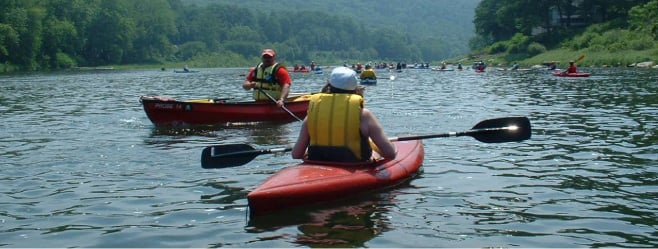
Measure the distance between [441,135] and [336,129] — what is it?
6.79ft

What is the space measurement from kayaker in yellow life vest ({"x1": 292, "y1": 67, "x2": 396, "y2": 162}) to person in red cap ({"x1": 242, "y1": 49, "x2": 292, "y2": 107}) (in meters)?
7.54

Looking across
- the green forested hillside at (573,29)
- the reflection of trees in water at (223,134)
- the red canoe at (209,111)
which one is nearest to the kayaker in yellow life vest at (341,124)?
the reflection of trees in water at (223,134)

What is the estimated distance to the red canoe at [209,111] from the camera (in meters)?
16.2

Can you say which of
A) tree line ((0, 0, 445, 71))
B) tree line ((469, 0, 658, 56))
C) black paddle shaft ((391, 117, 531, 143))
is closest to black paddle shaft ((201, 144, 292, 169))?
black paddle shaft ((391, 117, 531, 143))

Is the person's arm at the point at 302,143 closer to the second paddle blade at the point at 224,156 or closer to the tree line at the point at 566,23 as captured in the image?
the second paddle blade at the point at 224,156

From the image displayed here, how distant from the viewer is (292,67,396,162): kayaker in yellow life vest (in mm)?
8344

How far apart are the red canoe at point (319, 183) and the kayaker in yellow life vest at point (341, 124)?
0.16 meters

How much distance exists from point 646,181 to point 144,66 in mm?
115532

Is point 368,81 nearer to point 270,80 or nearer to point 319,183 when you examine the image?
point 270,80

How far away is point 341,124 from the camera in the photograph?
836cm

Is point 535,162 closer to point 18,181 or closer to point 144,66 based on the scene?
point 18,181

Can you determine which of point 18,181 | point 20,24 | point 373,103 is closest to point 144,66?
point 20,24

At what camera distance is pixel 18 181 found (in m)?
9.72

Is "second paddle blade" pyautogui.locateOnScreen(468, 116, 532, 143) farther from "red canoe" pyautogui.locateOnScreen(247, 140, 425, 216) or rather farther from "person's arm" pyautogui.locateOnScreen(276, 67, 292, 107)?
"person's arm" pyautogui.locateOnScreen(276, 67, 292, 107)
